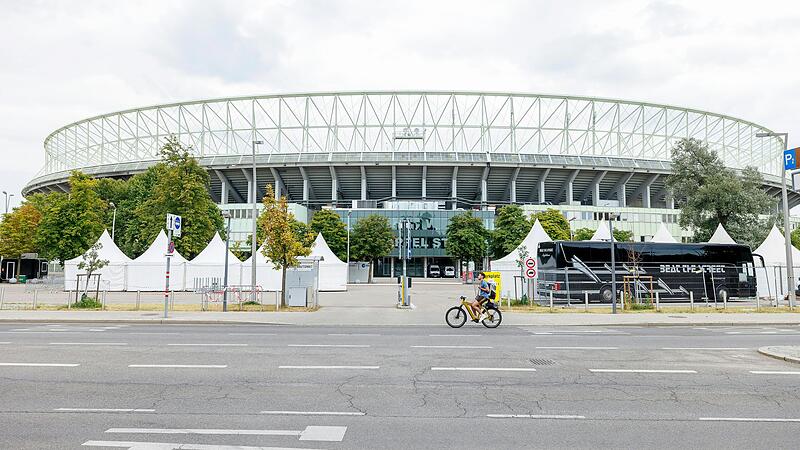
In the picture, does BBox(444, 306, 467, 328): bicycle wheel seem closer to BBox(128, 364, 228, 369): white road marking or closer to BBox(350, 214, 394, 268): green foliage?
BBox(128, 364, 228, 369): white road marking

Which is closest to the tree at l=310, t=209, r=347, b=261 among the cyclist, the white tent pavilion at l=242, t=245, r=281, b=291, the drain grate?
the white tent pavilion at l=242, t=245, r=281, b=291

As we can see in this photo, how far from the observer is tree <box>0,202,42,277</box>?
66881 millimetres

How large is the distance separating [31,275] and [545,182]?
7905 cm

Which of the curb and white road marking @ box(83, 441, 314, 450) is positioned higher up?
white road marking @ box(83, 441, 314, 450)

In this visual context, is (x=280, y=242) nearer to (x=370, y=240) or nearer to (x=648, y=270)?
(x=648, y=270)

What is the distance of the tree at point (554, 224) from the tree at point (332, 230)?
23.7 meters

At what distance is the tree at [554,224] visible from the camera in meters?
64.6

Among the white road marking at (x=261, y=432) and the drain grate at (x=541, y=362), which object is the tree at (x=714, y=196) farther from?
the white road marking at (x=261, y=432)

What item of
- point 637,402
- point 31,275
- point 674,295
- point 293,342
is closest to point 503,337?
point 293,342

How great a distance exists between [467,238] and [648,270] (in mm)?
38923

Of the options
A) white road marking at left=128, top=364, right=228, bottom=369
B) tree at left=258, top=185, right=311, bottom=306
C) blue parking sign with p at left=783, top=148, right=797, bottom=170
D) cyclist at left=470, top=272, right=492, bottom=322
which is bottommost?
white road marking at left=128, top=364, right=228, bottom=369

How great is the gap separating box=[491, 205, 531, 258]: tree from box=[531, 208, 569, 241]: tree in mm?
1712

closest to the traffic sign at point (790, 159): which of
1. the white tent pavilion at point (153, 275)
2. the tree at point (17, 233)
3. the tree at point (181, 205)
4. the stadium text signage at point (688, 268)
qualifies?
the stadium text signage at point (688, 268)

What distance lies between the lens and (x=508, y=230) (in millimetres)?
66062
